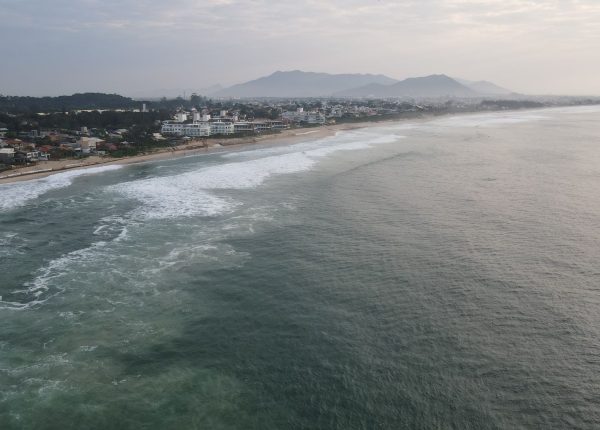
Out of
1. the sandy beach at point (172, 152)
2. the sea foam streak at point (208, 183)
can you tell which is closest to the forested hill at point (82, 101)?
the sandy beach at point (172, 152)

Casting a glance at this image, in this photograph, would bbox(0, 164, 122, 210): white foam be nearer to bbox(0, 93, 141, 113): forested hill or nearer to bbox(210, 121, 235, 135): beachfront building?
bbox(210, 121, 235, 135): beachfront building

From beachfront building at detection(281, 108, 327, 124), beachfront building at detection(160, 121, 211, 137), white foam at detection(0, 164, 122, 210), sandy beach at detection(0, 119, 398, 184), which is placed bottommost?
white foam at detection(0, 164, 122, 210)

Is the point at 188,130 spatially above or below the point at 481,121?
below

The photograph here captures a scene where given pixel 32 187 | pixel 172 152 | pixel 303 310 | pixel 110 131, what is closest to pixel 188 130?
pixel 110 131

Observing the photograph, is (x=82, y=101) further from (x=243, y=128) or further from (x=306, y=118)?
(x=243, y=128)

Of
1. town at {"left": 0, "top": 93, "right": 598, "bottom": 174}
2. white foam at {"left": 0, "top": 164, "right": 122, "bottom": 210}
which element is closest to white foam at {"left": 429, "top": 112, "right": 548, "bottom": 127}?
town at {"left": 0, "top": 93, "right": 598, "bottom": 174}

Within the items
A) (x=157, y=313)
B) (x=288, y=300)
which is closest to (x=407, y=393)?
(x=288, y=300)

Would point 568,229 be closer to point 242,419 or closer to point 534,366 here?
point 534,366

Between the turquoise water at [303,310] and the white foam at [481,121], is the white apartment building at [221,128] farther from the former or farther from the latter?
the white foam at [481,121]
